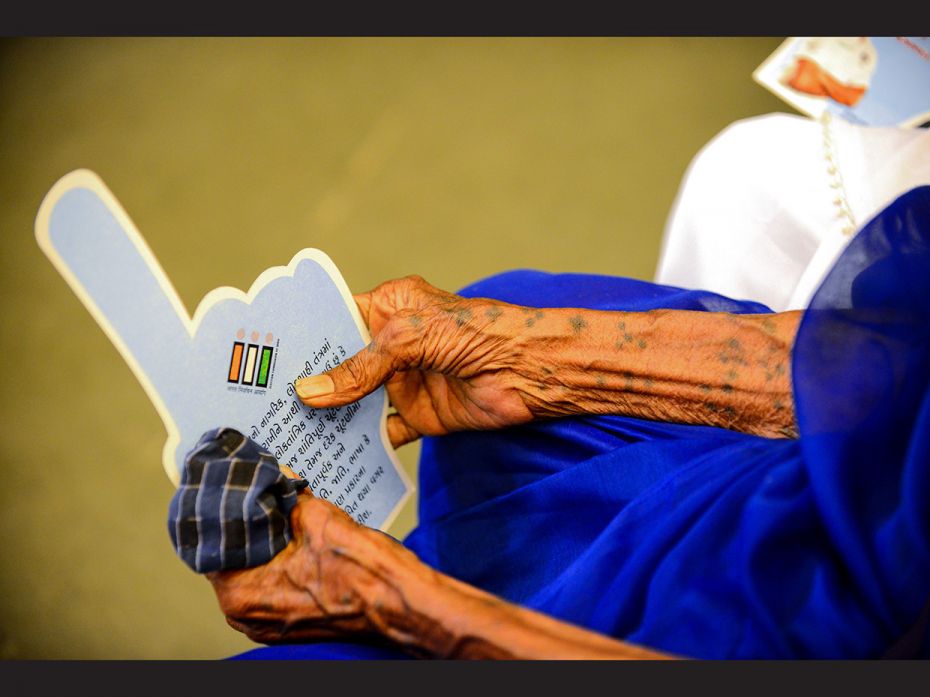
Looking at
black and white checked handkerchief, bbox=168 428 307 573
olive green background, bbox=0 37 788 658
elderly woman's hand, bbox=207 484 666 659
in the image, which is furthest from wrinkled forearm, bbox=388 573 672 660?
olive green background, bbox=0 37 788 658

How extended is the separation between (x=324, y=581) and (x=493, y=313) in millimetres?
378

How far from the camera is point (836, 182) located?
4.07 feet

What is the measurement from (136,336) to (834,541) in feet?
2.13

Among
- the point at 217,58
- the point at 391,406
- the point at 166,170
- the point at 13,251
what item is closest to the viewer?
the point at 391,406

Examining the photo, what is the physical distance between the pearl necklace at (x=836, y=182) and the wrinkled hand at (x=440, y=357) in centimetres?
56

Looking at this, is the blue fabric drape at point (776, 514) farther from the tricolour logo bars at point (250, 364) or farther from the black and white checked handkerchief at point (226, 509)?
the tricolour logo bars at point (250, 364)

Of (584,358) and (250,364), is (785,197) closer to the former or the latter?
(584,358)

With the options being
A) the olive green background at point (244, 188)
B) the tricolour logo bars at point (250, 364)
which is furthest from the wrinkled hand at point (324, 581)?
the olive green background at point (244, 188)

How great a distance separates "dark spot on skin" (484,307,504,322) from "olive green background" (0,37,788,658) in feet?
2.42

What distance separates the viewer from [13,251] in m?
1.64

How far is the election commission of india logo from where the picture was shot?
777mm

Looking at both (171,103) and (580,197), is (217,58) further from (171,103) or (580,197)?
(580,197)

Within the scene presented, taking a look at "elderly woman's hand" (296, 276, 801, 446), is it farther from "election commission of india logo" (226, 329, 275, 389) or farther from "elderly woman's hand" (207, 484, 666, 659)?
"elderly woman's hand" (207, 484, 666, 659)

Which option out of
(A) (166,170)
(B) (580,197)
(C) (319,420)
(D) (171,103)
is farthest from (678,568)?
(D) (171,103)
